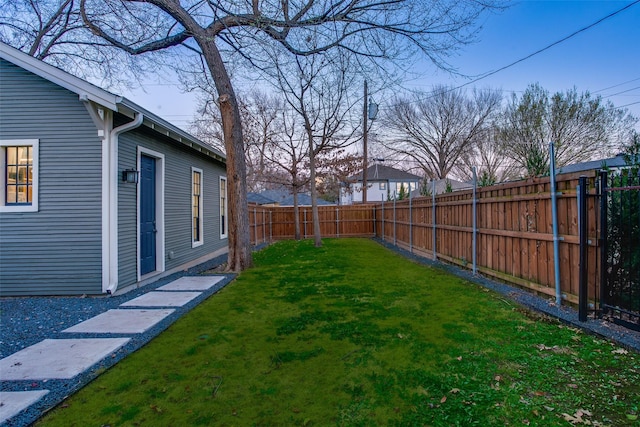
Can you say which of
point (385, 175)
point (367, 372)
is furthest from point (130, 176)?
point (385, 175)

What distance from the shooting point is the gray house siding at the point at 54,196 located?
5.29 meters

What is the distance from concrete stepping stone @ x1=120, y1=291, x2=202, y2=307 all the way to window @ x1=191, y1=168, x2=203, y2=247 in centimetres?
344

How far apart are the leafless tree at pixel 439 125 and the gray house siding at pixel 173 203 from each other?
16351 mm

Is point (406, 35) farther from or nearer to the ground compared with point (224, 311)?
farther from the ground

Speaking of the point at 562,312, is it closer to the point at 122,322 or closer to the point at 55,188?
the point at 122,322

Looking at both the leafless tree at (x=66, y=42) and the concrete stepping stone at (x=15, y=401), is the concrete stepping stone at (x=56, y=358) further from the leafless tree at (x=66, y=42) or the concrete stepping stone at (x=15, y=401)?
Answer: the leafless tree at (x=66, y=42)

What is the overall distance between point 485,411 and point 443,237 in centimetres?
613

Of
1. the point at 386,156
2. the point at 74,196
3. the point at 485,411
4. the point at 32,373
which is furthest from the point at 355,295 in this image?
the point at 386,156

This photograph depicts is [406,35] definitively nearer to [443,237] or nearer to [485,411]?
[443,237]

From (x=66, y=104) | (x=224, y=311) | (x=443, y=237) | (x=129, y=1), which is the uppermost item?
(x=129, y=1)

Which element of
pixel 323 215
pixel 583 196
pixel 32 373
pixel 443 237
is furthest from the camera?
pixel 323 215

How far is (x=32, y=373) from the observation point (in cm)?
273

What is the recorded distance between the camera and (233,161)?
7.46 meters

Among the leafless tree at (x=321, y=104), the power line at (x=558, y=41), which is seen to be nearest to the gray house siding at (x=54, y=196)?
the power line at (x=558, y=41)
